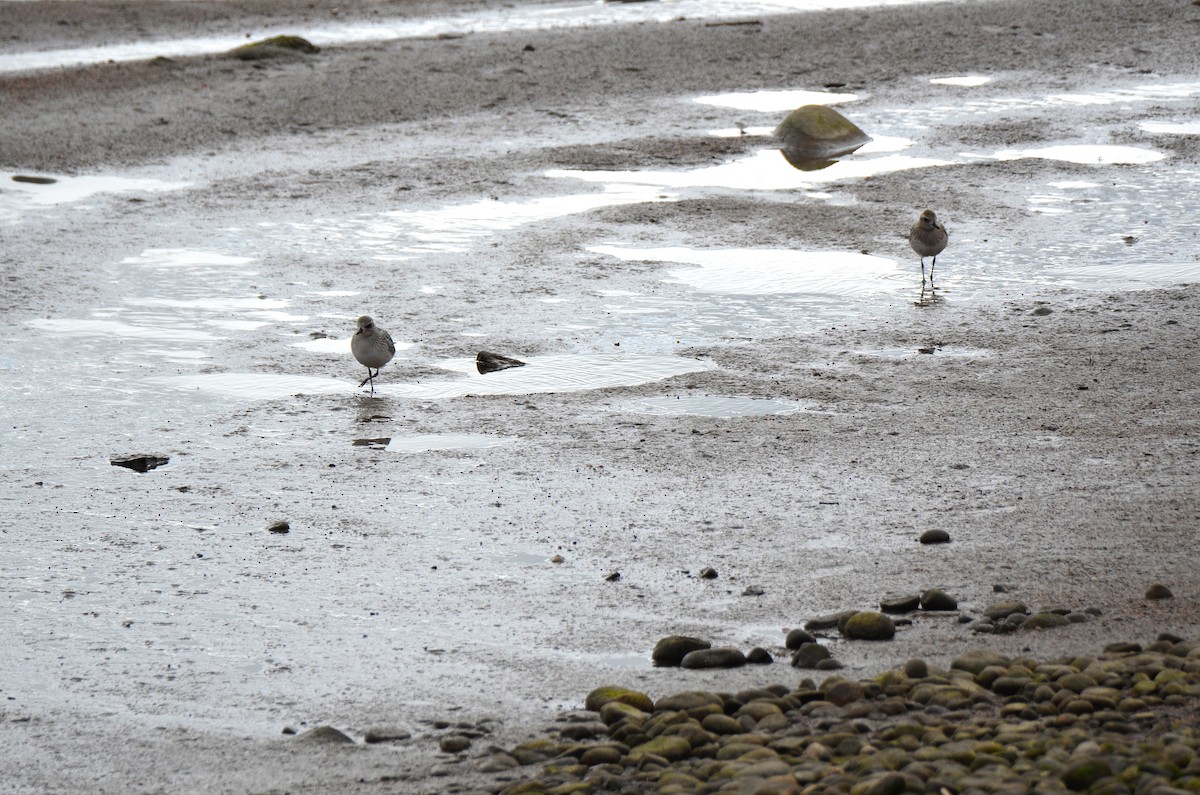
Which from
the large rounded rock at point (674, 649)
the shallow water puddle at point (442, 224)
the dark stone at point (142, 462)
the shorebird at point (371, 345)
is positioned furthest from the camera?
the shallow water puddle at point (442, 224)

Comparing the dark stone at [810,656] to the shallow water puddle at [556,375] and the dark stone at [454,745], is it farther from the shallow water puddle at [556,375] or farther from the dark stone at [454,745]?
the shallow water puddle at [556,375]

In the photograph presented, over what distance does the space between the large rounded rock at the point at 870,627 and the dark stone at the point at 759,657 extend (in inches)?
→ 13.9

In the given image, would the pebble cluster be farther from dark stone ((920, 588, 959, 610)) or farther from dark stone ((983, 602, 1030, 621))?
dark stone ((920, 588, 959, 610))

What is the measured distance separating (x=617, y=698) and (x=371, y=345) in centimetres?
393

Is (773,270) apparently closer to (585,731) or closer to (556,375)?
(556,375)

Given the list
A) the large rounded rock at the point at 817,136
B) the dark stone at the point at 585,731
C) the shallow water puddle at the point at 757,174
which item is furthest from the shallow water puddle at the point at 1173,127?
the dark stone at the point at 585,731

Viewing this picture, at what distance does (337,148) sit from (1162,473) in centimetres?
992

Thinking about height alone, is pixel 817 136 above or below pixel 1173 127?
below

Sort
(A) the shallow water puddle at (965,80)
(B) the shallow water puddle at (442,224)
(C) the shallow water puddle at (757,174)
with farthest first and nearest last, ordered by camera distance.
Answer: (A) the shallow water puddle at (965,80)
(C) the shallow water puddle at (757,174)
(B) the shallow water puddle at (442,224)

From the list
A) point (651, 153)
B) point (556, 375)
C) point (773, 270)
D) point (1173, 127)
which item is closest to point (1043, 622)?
point (556, 375)

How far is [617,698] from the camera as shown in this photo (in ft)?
16.3

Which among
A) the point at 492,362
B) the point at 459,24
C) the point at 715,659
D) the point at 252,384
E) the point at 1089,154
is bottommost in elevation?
the point at 715,659

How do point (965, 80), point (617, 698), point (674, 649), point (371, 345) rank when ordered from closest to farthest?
point (617, 698) < point (674, 649) < point (371, 345) < point (965, 80)

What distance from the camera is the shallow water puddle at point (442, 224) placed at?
11.6 metres
